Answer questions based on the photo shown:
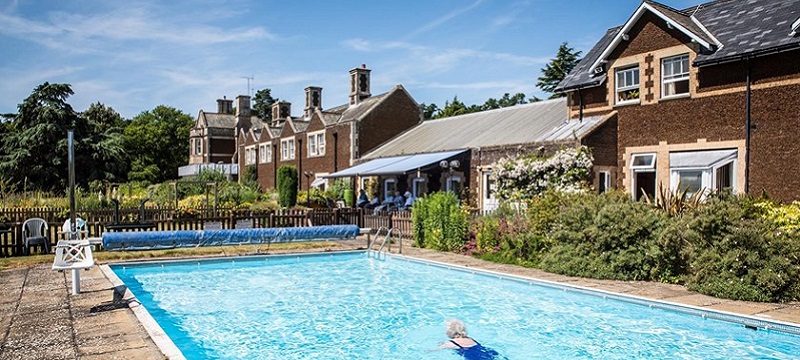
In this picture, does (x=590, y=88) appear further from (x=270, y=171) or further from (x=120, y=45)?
(x=270, y=171)

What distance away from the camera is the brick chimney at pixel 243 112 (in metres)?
60.4

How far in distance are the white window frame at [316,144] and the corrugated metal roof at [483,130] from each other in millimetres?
4860

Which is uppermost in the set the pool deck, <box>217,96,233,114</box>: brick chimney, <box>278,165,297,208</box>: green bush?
<box>217,96,233,114</box>: brick chimney

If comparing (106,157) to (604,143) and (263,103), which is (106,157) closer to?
(604,143)

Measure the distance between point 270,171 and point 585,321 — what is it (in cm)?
3717

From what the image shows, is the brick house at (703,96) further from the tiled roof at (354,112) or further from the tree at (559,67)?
the tree at (559,67)

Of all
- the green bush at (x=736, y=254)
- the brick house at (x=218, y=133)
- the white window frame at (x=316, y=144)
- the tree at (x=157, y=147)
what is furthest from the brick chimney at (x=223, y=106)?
the green bush at (x=736, y=254)

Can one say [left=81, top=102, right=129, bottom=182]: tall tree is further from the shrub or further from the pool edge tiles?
the pool edge tiles

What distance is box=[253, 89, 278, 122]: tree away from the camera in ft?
336

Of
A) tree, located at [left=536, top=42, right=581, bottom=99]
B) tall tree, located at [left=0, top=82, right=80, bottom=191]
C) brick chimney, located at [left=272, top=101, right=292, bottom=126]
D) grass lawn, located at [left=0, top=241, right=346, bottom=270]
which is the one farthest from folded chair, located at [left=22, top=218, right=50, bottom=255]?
tree, located at [left=536, top=42, right=581, bottom=99]

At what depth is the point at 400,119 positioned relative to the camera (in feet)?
116

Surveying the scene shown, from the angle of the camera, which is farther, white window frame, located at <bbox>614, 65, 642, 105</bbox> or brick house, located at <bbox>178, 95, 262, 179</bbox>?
brick house, located at <bbox>178, 95, 262, 179</bbox>

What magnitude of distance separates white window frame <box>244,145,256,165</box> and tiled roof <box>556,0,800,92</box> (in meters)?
33.7

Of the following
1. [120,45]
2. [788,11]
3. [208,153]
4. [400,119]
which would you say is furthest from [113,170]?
[788,11]
